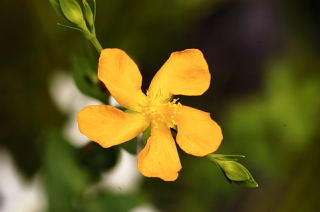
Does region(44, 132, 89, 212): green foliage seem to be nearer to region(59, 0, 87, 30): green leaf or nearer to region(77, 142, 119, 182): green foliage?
region(77, 142, 119, 182): green foliage

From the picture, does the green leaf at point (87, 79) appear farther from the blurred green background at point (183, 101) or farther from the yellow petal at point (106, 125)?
the blurred green background at point (183, 101)

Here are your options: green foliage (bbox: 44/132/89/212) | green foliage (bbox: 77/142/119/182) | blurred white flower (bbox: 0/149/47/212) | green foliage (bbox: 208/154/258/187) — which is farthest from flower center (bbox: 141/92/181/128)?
blurred white flower (bbox: 0/149/47/212)

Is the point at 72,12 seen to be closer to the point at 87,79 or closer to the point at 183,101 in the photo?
the point at 87,79

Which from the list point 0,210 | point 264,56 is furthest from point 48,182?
point 264,56

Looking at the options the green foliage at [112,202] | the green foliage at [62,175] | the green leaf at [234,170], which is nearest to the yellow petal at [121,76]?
the green leaf at [234,170]

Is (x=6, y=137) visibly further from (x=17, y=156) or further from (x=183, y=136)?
(x=183, y=136)

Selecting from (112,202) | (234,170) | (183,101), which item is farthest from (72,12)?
(183,101)

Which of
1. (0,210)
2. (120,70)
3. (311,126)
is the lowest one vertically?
(0,210)
